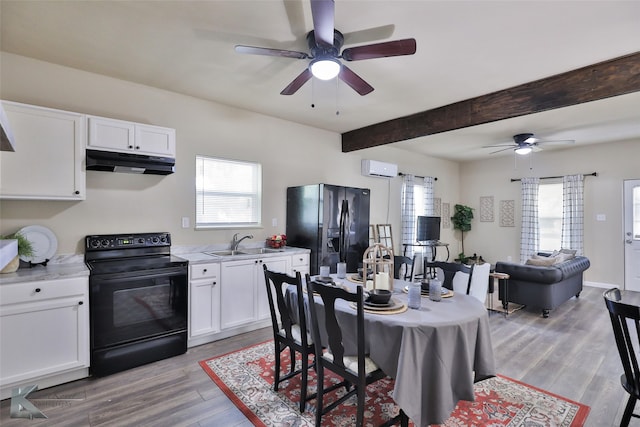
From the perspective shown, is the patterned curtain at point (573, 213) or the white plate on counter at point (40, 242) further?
the patterned curtain at point (573, 213)

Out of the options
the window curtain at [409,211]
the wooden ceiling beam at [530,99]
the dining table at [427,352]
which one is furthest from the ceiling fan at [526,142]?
the dining table at [427,352]

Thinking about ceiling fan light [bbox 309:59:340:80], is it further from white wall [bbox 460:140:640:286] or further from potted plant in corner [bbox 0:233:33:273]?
white wall [bbox 460:140:640:286]

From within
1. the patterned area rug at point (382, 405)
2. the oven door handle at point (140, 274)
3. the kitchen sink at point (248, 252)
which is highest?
the kitchen sink at point (248, 252)

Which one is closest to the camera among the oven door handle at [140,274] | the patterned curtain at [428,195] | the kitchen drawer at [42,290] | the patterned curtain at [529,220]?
the kitchen drawer at [42,290]

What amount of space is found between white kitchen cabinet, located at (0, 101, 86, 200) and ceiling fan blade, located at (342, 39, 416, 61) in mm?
2453

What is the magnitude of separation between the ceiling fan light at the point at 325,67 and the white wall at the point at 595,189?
20.7ft

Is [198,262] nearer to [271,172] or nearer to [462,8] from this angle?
[271,172]

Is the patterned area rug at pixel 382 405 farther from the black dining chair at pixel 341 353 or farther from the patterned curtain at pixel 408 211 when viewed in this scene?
the patterned curtain at pixel 408 211

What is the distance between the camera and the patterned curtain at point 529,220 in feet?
22.7

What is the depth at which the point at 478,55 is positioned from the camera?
284 centimetres

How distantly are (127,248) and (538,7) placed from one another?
13.2ft

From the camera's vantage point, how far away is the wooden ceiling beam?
286cm

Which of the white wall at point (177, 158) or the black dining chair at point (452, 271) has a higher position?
the white wall at point (177, 158)

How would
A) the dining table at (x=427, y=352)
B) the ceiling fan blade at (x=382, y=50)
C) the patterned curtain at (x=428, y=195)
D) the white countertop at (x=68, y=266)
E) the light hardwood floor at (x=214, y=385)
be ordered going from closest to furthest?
the dining table at (x=427, y=352), the ceiling fan blade at (x=382, y=50), the light hardwood floor at (x=214, y=385), the white countertop at (x=68, y=266), the patterned curtain at (x=428, y=195)
